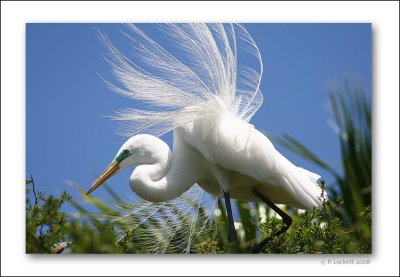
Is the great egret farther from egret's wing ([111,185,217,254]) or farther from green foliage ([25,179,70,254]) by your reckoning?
green foliage ([25,179,70,254])

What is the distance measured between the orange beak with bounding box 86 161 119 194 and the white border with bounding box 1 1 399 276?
0.36 meters

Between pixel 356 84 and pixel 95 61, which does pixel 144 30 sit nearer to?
pixel 95 61

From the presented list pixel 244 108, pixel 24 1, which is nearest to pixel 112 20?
pixel 24 1

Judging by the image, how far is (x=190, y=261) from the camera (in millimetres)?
3990

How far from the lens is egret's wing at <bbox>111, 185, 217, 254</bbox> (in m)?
4.18

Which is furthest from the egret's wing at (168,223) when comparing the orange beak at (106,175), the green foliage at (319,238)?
the green foliage at (319,238)

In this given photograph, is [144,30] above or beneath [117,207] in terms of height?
above

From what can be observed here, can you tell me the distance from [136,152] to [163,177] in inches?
7.4

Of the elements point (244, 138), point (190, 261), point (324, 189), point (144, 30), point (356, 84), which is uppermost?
point (144, 30)

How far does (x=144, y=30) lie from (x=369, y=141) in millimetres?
1238

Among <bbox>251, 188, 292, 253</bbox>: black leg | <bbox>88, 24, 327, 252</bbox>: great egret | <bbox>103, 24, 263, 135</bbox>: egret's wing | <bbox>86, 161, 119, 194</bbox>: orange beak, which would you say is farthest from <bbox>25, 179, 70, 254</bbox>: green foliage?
<bbox>251, 188, 292, 253</bbox>: black leg

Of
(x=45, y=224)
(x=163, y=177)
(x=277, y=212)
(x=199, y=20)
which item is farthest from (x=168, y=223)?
(x=199, y=20)

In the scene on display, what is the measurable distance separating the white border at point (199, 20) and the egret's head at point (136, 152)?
46cm

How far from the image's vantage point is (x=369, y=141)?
4020 millimetres
